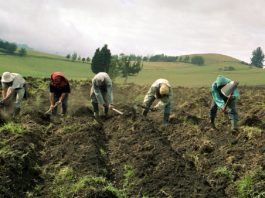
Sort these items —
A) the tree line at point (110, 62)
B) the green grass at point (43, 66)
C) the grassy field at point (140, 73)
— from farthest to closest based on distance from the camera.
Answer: the tree line at point (110, 62) → the grassy field at point (140, 73) → the green grass at point (43, 66)

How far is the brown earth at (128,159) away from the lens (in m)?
6.81

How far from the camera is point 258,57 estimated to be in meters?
108

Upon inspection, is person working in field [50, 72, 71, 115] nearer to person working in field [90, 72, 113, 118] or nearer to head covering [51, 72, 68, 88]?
head covering [51, 72, 68, 88]

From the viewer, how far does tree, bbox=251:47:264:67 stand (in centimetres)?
10744

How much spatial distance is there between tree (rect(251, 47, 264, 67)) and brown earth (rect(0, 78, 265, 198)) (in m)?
98.9

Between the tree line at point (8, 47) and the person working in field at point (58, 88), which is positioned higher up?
the person working in field at point (58, 88)

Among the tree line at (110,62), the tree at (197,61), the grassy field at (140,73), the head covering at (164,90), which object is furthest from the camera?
the tree at (197,61)

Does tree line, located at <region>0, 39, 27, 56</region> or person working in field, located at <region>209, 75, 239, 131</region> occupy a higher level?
person working in field, located at <region>209, 75, 239, 131</region>

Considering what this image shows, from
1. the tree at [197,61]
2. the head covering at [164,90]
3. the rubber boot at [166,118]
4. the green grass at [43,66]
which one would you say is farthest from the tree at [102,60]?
the head covering at [164,90]

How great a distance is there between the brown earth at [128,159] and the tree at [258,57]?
324 feet

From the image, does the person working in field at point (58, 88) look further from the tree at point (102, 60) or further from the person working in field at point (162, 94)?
the tree at point (102, 60)

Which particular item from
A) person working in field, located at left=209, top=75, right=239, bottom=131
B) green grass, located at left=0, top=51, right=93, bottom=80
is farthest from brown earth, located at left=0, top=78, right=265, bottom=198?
green grass, located at left=0, top=51, right=93, bottom=80

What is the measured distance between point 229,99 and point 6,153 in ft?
19.0

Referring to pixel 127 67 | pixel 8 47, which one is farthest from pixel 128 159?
pixel 8 47
